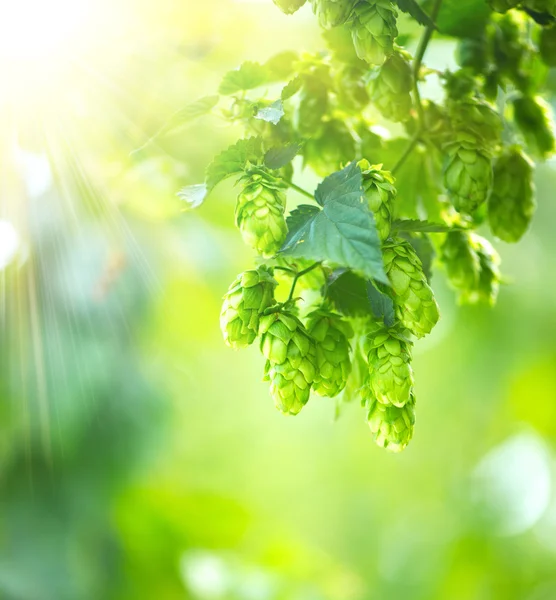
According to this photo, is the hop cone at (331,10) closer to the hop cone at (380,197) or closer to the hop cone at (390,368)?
the hop cone at (380,197)

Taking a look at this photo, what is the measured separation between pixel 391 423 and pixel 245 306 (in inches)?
8.8

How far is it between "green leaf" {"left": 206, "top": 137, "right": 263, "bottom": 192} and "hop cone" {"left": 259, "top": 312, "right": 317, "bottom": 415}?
0.56ft

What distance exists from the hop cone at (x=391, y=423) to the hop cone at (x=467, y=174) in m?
0.29

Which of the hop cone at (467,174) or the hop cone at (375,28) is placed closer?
the hop cone at (375,28)

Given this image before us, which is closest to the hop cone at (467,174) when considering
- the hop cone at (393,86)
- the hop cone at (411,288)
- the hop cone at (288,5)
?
the hop cone at (393,86)

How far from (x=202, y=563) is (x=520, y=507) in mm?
4025

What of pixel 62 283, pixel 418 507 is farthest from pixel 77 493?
pixel 418 507

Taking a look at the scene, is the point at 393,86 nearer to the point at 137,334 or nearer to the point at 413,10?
the point at 413,10

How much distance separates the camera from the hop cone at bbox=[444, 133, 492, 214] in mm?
942

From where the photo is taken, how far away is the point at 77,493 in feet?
7.65

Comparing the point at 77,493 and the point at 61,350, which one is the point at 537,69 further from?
the point at 77,493

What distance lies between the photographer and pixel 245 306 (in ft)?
2.68

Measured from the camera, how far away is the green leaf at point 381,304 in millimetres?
807

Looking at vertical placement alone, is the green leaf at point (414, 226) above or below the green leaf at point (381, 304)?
above
